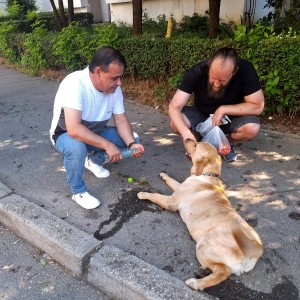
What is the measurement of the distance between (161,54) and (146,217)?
161 inches

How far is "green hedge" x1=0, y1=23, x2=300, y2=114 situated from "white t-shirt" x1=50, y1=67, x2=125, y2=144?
2564mm

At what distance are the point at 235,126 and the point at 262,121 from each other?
145 cm

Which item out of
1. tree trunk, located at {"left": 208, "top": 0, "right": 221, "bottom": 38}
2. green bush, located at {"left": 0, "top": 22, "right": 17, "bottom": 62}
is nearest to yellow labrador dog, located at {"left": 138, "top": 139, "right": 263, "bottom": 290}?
tree trunk, located at {"left": 208, "top": 0, "right": 221, "bottom": 38}

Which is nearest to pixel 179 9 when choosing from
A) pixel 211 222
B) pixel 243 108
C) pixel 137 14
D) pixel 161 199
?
pixel 137 14

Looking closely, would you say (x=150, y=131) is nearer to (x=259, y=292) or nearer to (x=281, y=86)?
(x=281, y=86)

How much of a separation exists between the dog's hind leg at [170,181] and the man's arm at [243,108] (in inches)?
33.6

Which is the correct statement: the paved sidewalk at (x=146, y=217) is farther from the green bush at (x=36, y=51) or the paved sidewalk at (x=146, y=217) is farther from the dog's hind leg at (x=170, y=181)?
the green bush at (x=36, y=51)

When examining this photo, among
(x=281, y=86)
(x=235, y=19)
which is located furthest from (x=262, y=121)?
(x=235, y=19)

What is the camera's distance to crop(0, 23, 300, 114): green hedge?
486 centimetres

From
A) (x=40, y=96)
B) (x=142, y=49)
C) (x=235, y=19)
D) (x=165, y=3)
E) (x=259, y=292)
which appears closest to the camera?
(x=259, y=292)

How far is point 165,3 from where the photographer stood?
507 inches

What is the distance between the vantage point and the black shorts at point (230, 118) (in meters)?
4.04

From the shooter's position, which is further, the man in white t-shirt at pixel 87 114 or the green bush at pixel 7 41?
the green bush at pixel 7 41

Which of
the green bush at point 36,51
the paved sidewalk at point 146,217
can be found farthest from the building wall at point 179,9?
the paved sidewalk at point 146,217
